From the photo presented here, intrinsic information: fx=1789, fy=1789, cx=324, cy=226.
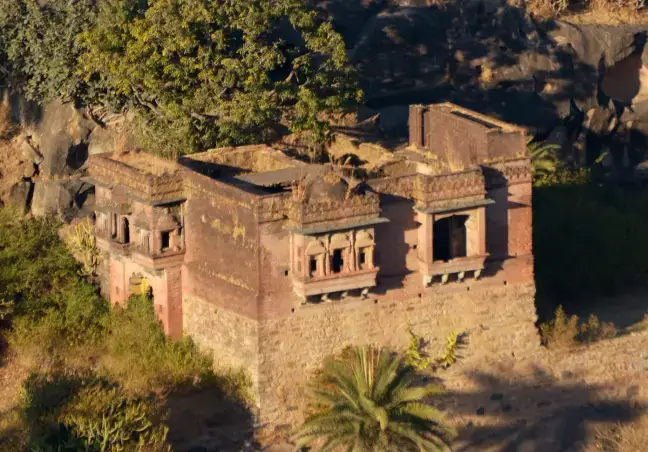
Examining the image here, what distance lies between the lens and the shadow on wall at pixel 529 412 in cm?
3953

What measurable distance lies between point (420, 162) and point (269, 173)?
3619 millimetres

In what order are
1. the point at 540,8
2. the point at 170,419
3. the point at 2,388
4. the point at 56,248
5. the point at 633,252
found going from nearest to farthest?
the point at 170,419, the point at 2,388, the point at 56,248, the point at 633,252, the point at 540,8

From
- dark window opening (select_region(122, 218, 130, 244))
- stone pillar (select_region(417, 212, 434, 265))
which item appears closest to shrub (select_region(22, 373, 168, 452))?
dark window opening (select_region(122, 218, 130, 244))

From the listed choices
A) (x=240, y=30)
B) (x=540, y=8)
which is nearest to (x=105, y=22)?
(x=240, y=30)

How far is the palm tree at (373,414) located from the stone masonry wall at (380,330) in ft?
2.61

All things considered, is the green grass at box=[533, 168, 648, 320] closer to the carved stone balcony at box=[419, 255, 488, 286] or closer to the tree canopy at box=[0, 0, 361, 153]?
the carved stone balcony at box=[419, 255, 488, 286]

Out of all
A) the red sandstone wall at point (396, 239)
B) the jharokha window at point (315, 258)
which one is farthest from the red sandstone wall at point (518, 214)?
the jharokha window at point (315, 258)

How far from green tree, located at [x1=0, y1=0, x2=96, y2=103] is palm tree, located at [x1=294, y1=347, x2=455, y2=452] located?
50.0 ft

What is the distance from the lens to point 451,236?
129 ft

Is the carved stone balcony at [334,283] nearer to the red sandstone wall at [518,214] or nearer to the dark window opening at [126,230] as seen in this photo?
the red sandstone wall at [518,214]

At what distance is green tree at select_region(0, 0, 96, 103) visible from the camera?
160 ft

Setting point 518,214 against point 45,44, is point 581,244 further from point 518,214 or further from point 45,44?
point 45,44

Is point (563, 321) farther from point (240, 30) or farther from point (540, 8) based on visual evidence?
point (540, 8)

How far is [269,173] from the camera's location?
4056cm
